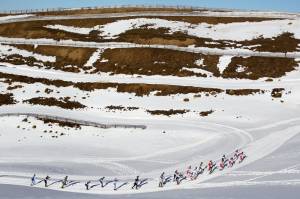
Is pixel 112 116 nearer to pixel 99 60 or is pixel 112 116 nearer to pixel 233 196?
pixel 99 60

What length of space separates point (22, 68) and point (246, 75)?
3239 cm

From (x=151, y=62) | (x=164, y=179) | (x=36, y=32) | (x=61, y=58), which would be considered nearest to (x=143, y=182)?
(x=164, y=179)

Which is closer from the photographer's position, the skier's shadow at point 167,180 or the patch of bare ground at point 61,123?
the skier's shadow at point 167,180

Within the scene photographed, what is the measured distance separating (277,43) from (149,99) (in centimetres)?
3057

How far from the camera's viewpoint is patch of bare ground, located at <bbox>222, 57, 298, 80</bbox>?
216 ft

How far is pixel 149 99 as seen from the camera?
59.6 metres

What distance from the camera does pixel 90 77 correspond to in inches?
2682

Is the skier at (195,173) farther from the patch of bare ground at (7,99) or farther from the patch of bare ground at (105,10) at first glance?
the patch of bare ground at (105,10)

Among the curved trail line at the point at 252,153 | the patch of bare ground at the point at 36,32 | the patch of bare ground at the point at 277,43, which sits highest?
the patch of bare ground at the point at 36,32

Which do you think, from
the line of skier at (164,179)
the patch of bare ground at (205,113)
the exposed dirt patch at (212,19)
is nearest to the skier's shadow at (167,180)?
the line of skier at (164,179)

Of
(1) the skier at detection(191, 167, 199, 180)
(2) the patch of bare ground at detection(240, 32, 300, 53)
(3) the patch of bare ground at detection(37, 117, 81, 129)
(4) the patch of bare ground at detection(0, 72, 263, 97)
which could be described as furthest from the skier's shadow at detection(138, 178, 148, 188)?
(2) the patch of bare ground at detection(240, 32, 300, 53)

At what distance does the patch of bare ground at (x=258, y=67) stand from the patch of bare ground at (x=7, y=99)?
91.2 ft

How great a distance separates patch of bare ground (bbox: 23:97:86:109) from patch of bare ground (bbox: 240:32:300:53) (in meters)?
33.2

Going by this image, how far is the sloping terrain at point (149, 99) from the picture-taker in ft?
125
